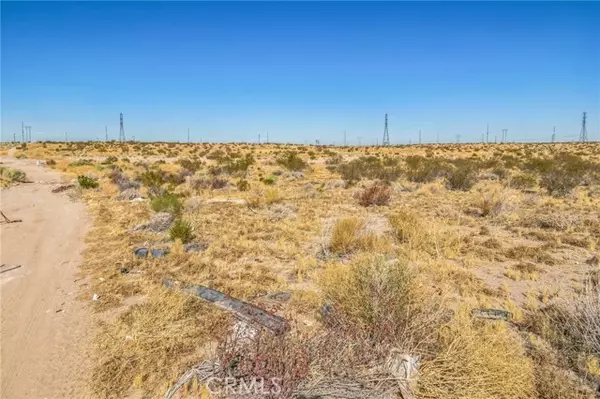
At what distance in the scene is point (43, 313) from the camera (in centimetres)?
588

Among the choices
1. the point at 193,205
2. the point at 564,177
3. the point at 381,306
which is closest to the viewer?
the point at 381,306

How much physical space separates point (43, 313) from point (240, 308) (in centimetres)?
324

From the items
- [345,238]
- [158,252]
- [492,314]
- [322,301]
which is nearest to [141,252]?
[158,252]

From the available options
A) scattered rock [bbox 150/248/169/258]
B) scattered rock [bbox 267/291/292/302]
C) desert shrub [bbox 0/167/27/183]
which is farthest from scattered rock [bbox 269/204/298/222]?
desert shrub [bbox 0/167/27/183]

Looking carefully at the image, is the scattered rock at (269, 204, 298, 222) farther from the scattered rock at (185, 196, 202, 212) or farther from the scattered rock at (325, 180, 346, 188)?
the scattered rock at (325, 180, 346, 188)

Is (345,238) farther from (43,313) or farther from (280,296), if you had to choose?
(43,313)

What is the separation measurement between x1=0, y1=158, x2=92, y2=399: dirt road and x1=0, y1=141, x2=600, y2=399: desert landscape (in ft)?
0.15

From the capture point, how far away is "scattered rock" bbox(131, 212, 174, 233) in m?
10.4

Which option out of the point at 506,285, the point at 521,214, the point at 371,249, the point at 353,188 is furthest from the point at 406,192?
the point at 506,285

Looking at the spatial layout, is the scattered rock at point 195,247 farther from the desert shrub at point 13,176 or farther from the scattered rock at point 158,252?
the desert shrub at point 13,176

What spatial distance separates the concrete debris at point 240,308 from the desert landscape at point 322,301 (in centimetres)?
3

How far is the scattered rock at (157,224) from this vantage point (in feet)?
34.2

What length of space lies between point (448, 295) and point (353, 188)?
1294 cm

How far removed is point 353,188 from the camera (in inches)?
742
